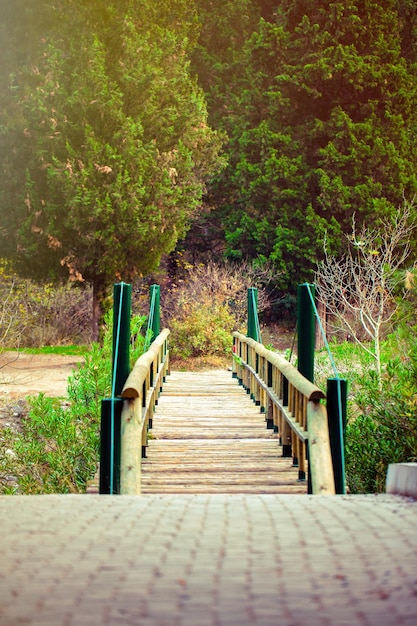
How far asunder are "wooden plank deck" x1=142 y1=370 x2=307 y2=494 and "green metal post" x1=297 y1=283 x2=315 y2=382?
0.90 meters

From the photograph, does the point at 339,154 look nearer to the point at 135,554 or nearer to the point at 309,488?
the point at 309,488

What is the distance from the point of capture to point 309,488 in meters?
5.51

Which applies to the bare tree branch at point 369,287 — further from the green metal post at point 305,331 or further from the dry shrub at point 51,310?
the dry shrub at point 51,310

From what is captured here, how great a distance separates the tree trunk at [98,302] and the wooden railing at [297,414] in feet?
27.7

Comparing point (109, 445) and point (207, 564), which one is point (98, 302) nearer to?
point (109, 445)

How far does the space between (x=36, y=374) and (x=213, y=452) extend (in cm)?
965

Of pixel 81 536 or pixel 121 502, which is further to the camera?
pixel 121 502

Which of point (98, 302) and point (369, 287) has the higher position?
point (369, 287)

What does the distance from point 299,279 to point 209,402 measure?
1257cm

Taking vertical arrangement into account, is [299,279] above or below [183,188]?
Result: below

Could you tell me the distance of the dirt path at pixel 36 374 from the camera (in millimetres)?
14522

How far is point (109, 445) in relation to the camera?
517cm

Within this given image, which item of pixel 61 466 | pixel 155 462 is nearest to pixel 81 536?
pixel 155 462

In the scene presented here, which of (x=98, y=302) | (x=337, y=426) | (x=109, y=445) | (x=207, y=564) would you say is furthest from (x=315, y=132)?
(x=207, y=564)
